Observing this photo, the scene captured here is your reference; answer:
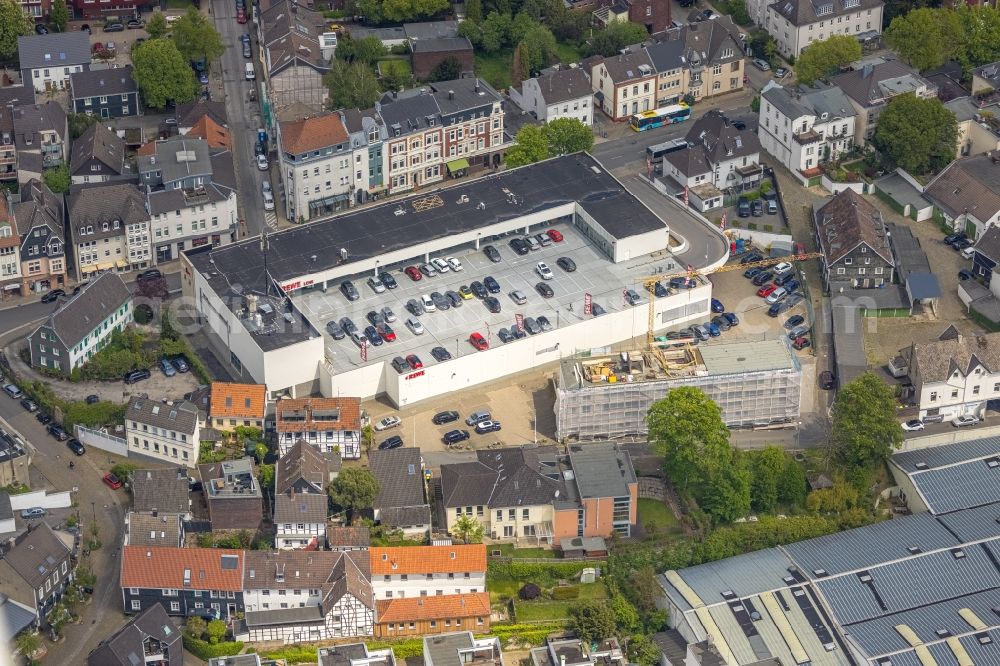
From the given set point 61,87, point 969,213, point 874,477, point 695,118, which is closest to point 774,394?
point 874,477

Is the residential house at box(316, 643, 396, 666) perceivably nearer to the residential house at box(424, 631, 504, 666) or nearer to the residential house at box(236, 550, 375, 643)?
the residential house at box(424, 631, 504, 666)

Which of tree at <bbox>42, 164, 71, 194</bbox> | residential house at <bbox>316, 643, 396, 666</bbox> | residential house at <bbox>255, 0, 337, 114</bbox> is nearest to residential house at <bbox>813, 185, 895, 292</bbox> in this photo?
residential house at <bbox>255, 0, 337, 114</bbox>

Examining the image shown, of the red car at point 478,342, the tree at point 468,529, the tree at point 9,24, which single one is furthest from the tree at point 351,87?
the tree at point 468,529

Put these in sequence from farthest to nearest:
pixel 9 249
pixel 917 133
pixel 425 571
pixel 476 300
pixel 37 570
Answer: pixel 917 133 → pixel 9 249 → pixel 476 300 → pixel 425 571 → pixel 37 570

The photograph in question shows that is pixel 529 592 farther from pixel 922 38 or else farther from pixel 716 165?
pixel 922 38

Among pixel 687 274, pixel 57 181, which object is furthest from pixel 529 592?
pixel 57 181

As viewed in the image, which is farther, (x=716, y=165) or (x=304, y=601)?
(x=716, y=165)
